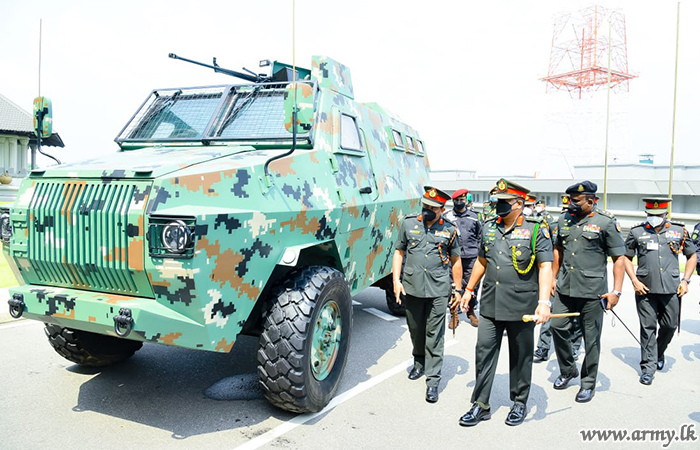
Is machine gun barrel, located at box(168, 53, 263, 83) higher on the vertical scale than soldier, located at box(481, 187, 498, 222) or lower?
higher

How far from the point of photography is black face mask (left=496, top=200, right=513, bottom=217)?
4281 millimetres

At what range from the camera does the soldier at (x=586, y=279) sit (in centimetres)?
488

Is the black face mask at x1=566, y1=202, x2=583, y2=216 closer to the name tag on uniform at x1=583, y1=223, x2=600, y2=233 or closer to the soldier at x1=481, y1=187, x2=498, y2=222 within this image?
the name tag on uniform at x1=583, y1=223, x2=600, y2=233

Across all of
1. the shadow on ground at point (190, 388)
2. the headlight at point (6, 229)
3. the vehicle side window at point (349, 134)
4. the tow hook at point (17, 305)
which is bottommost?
the shadow on ground at point (190, 388)

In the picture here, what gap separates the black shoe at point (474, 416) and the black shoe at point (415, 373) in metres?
0.94

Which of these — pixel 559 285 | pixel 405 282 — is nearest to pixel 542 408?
pixel 559 285

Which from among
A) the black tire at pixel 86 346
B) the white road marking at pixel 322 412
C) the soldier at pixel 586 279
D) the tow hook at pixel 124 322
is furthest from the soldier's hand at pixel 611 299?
the black tire at pixel 86 346

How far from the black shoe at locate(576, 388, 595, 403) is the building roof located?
85.2 feet

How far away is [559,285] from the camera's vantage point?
17.0 feet

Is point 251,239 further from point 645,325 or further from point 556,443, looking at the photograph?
point 645,325

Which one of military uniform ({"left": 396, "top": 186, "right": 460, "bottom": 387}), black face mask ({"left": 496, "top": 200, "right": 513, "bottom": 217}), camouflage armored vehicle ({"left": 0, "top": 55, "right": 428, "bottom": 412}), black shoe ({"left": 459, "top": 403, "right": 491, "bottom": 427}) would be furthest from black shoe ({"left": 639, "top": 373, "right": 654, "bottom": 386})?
camouflage armored vehicle ({"left": 0, "top": 55, "right": 428, "bottom": 412})

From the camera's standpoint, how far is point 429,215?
5.08 metres

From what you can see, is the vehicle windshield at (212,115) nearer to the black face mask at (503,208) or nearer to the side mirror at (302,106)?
the side mirror at (302,106)

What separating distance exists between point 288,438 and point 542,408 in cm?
212
